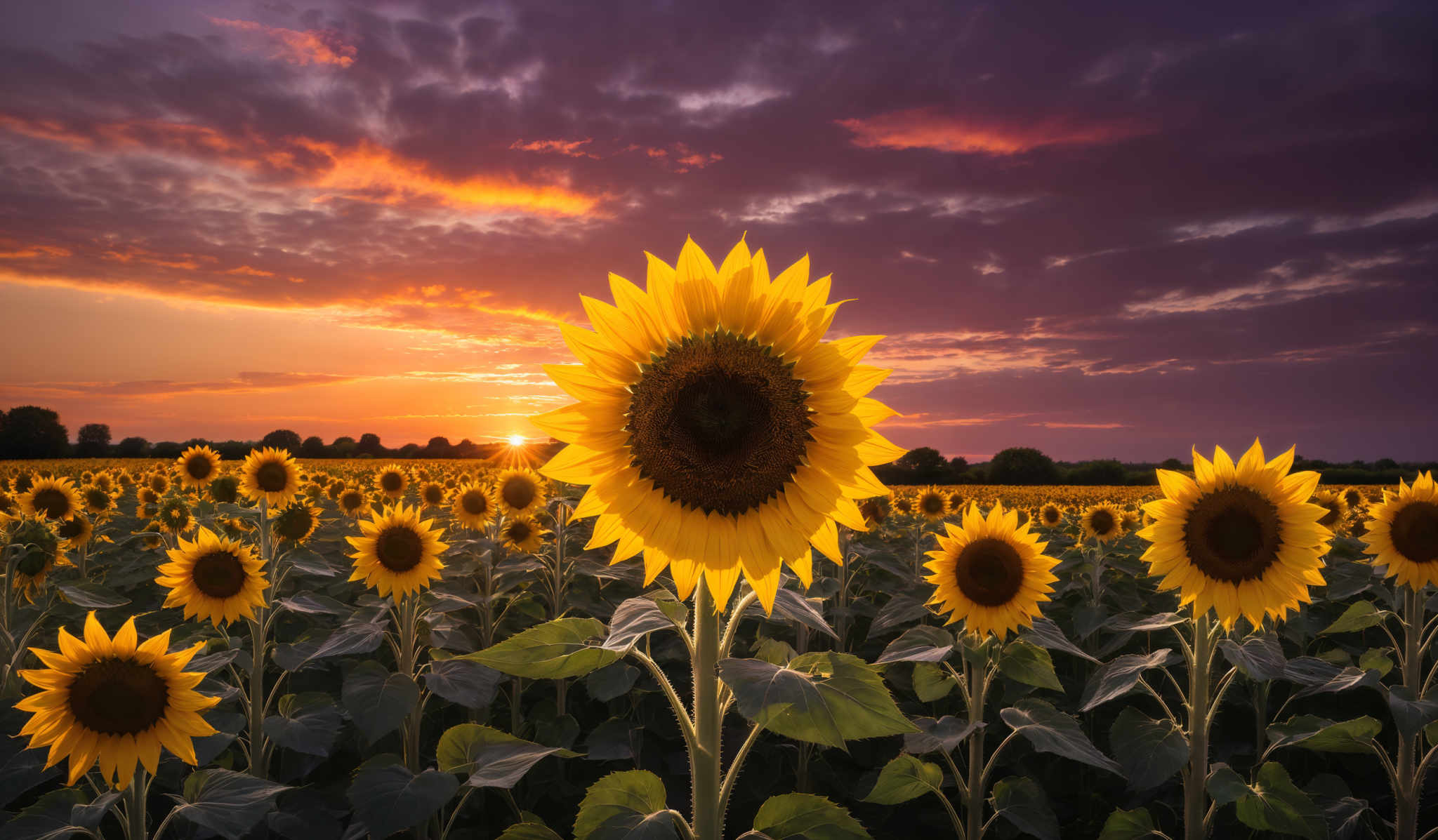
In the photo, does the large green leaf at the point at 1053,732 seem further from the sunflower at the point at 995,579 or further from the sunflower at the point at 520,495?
the sunflower at the point at 520,495

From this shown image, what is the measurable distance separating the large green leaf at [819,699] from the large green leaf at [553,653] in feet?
1.62

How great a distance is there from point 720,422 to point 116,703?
343cm

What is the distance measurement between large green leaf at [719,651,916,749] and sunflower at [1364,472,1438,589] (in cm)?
595

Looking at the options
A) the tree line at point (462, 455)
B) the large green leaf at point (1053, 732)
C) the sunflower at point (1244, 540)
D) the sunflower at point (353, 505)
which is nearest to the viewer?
the large green leaf at point (1053, 732)

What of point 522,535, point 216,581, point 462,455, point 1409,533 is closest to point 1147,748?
point 1409,533

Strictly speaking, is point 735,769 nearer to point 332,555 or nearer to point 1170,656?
point 1170,656

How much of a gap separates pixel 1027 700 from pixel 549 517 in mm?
7092

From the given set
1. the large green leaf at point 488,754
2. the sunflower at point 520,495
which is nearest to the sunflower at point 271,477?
the sunflower at point 520,495

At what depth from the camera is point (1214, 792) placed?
458 cm

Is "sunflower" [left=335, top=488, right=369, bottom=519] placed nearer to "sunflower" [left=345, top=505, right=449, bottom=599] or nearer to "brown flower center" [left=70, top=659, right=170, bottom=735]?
"sunflower" [left=345, top=505, right=449, bottom=599]

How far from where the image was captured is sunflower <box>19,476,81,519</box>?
10.2m

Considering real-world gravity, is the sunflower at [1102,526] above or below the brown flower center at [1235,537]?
below

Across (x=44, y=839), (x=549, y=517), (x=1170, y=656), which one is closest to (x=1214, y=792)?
(x=1170, y=656)

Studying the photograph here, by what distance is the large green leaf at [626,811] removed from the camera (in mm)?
2625
